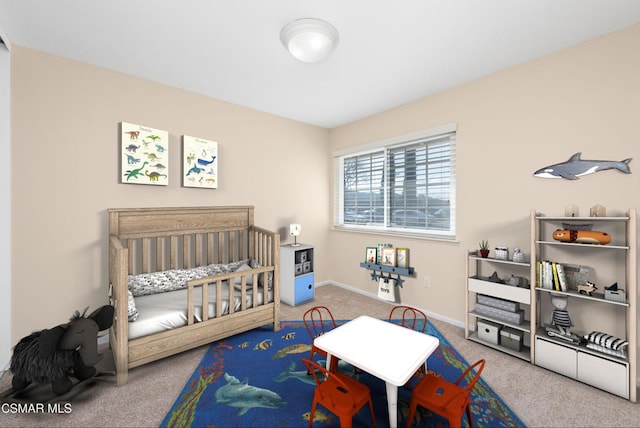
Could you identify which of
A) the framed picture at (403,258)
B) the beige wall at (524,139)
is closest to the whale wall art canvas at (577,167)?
the beige wall at (524,139)

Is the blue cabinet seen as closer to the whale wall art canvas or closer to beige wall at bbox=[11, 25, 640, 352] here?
beige wall at bbox=[11, 25, 640, 352]

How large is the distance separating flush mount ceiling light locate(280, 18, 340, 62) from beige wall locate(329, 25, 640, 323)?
1702 millimetres

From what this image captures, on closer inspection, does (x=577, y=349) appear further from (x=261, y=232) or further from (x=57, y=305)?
(x=57, y=305)

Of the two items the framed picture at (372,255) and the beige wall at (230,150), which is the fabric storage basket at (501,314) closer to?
the beige wall at (230,150)

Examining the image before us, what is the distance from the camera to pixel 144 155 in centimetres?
277

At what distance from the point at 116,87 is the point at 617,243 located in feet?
A: 14.7

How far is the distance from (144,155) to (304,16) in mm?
2035

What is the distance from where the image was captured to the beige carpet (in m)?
1.67

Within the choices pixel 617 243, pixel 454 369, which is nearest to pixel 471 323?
pixel 454 369

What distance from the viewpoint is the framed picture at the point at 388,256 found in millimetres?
3531

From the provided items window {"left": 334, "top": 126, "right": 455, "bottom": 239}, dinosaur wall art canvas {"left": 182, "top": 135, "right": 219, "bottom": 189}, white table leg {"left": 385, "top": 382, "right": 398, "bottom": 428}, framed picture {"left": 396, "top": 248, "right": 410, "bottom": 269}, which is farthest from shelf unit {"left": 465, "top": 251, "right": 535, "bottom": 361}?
dinosaur wall art canvas {"left": 182, "top": 135, "right": 219, "bottom": 189}

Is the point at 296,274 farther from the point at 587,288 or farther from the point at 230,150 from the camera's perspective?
the point at 587,288

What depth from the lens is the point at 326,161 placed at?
4.54 m

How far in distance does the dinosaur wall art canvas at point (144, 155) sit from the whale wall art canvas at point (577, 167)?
360 centimetres
